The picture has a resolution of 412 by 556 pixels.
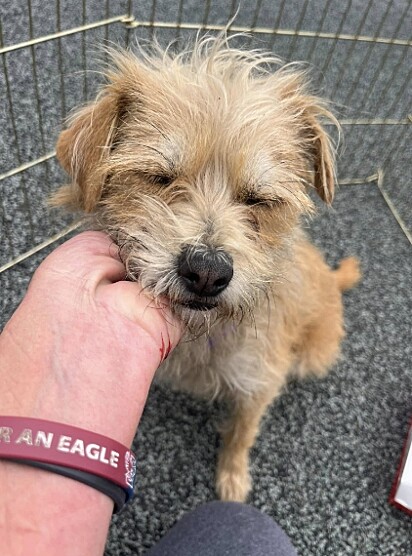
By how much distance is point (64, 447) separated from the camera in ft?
2.85

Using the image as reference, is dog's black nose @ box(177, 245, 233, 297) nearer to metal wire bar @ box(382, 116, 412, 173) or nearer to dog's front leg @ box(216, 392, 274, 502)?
dog's front leg @ box(216, 392, 274, 502)

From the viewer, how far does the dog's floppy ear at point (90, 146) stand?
4.76 feet

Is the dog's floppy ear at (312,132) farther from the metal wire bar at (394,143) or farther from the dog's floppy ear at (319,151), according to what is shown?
the metal wire bar at (394,143)

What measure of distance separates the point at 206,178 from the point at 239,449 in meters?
1.16

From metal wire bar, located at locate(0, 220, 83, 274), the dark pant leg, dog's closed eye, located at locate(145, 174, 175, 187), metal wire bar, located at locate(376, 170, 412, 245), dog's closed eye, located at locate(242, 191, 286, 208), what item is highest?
dog's closed eye, located at locate(145, 174, 175, 187)

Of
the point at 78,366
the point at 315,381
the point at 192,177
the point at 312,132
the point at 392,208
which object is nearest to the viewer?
the point at 78,366

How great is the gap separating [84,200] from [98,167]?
0.12m

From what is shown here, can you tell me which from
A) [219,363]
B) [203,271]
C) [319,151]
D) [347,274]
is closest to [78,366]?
[203,271]

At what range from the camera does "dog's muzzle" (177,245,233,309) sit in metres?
1.25

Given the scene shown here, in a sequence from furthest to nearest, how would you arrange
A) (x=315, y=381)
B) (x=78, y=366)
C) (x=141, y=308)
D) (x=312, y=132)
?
(x=315, y=381) < (x=312, y=132) < (x=141, y=308) < (x=78, y=366)

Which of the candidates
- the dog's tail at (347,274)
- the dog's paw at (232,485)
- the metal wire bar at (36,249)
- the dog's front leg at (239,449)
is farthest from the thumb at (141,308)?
the dog's tail at (347,274)

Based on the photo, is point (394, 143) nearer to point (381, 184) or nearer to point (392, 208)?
point (381, 184)

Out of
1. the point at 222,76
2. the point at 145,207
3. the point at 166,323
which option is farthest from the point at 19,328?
the point at 222,76

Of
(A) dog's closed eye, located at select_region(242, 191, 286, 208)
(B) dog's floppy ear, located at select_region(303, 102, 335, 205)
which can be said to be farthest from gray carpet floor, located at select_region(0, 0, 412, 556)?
(A) dog's closed eye, located at select_region(242, 191, 286, 208)
